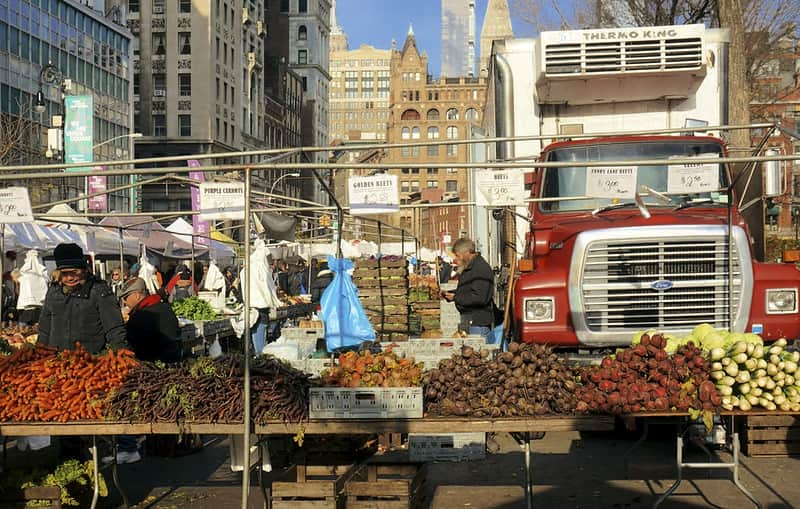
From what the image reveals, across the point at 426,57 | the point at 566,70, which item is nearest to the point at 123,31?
the point at 566,70

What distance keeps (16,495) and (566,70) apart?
24.8ft

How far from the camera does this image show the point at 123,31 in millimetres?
65500

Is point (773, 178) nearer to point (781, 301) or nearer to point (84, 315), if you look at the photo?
point (781, 301)

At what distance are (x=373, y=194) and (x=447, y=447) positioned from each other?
347 cm

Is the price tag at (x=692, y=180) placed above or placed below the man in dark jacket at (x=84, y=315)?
above

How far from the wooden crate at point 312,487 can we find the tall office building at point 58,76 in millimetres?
28915

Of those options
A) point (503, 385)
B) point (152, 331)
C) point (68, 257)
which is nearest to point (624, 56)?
point (503, 385)

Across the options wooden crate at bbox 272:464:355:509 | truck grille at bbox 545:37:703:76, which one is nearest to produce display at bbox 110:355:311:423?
wooden crate at bbox 272:464:355:509

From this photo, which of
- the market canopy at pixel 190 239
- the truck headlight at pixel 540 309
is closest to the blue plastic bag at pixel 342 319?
the truck headlight at pixel 540 309

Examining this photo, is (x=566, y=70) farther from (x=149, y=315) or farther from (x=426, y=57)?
(x=426, y=57)

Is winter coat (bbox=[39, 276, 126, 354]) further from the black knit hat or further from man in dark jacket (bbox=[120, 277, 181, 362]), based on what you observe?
man in dark jacket (bbox=[120, 277, 181, 362])

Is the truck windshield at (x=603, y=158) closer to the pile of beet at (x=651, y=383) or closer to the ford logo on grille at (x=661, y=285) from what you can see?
the ford logo on grille at (x=661, y=285)

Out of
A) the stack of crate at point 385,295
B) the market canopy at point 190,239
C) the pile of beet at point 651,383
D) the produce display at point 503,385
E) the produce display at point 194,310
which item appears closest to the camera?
the pile of beet at point 651,383

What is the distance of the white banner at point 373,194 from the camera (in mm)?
7730
